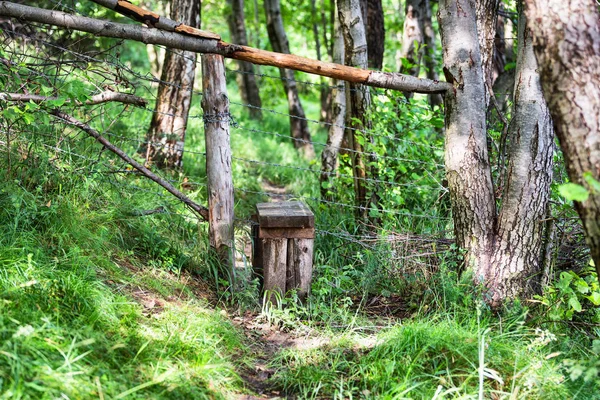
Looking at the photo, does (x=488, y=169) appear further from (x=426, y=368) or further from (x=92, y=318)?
(x=92, y=318)

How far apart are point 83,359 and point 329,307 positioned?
1.95 metres

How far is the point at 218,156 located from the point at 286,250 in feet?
2.81

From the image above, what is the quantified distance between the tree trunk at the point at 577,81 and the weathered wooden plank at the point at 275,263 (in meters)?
2.20

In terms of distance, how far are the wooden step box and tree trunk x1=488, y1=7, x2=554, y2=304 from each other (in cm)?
131

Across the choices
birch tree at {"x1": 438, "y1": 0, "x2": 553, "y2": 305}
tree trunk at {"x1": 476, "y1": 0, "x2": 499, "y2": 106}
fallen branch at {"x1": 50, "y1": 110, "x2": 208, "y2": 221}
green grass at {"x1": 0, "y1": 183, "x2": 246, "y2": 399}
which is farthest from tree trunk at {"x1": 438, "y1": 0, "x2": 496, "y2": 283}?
fallen branch at {"x1": 50, "y1": 110, "x2": 208, "y2": 221}

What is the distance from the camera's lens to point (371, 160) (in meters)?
5.77

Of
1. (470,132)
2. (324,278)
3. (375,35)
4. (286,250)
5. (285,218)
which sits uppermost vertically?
(375,35)

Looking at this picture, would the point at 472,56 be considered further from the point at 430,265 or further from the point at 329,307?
the point at 329,307

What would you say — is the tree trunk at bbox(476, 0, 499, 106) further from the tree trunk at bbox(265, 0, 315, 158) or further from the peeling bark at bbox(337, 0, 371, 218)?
the tree trunk at bbox(265, 0, 315, 158)

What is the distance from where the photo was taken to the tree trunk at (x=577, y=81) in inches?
97.3

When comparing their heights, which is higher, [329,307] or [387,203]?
[387,203]

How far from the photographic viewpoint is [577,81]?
8.20 ft

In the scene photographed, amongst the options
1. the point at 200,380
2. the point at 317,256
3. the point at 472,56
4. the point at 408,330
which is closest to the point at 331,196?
the point at 317,256

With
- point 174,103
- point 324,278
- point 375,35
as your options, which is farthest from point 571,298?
point 375,35
